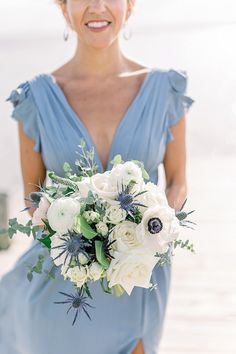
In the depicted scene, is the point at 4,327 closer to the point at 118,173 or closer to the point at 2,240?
the point at 118,173

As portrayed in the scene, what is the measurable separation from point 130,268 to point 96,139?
42.8 inches

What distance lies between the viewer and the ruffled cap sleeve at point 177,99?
12.0ft

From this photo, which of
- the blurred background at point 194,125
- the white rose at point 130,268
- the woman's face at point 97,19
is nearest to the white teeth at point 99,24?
the woman's face at point 97,19

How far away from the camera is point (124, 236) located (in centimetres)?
261

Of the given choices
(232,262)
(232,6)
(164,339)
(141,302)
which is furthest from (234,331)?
(232,6)

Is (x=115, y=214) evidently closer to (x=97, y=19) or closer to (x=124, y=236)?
(x=124, y=236)

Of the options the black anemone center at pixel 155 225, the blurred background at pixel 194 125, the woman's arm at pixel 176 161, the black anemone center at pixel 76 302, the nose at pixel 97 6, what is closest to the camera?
the black anemone center at pixel 155 225

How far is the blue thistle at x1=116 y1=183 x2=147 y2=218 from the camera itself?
8.52 feet

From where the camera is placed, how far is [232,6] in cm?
1745

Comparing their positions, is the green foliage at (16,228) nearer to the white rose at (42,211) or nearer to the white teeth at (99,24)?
the white rose at (42,211)

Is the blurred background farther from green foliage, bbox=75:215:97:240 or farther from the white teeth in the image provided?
green foliage, bbox=75:215:97:240

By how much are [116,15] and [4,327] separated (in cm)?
137

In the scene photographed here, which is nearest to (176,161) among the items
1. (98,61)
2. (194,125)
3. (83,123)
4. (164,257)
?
(83,123)

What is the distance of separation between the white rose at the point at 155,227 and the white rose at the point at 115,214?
0.20ft
